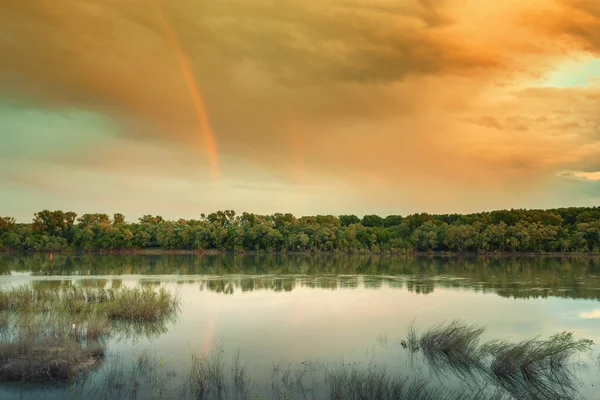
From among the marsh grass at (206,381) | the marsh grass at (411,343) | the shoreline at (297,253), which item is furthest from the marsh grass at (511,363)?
the shoreline at (297,253)

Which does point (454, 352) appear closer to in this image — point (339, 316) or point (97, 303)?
point (339, 316)

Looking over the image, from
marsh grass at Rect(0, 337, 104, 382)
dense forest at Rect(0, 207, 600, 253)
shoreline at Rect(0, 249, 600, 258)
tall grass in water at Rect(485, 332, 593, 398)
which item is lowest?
tall grass in water at Rect(485, 332, 593, 398)

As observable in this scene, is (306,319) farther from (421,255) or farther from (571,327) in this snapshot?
(421,255)

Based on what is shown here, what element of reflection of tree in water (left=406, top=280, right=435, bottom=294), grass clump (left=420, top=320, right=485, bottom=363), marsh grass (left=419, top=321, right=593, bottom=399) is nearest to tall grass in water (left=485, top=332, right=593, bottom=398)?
marsh grass (left=419, top=321, right=593, bottom=399)

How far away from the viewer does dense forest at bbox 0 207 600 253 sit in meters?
94.1

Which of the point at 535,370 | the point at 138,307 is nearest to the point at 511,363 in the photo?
the point at 535,370

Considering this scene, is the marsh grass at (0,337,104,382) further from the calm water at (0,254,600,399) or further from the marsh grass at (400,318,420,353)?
the marsh grass at (400,318,420,353)

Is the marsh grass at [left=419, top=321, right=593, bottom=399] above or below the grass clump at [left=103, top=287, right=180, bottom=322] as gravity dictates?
below

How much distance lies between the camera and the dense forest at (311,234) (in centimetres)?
9412

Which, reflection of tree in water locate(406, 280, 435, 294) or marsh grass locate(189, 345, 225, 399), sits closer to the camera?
marsh grass locate(189, 345, 225, 399)

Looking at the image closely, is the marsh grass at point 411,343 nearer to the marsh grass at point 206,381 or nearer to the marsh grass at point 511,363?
the marsh grass at point 511,363

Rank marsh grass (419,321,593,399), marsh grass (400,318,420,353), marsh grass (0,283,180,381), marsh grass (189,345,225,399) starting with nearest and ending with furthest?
A: marsh grass (189,345,225,399) → marsh grass (0,283,180,381) → marsh grass (419,321,593,399) → marsh grass (400,318,420,353)

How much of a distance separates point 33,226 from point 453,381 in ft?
391

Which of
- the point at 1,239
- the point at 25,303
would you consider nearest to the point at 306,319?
the point at 25,303
